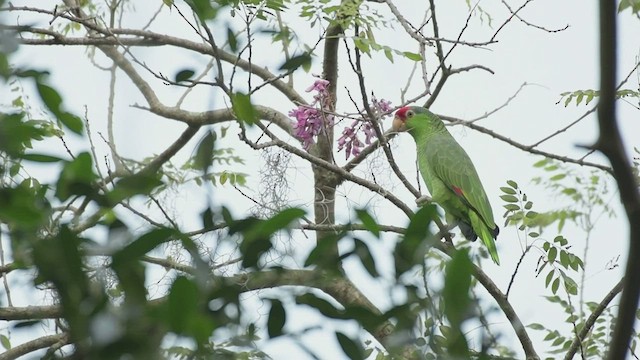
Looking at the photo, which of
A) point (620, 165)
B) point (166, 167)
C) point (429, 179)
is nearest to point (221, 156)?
point (166, 167)

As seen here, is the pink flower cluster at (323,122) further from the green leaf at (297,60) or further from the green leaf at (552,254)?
the green leaf at (297,60)

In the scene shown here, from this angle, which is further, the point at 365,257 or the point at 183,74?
the point at 183,74

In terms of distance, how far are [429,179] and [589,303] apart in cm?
85

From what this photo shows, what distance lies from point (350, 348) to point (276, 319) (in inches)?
2.0

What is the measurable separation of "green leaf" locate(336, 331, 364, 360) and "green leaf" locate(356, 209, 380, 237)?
0.24 ft

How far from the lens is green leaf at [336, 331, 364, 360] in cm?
57

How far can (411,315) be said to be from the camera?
556 mm

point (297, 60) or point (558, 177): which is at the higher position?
point (558, 177)

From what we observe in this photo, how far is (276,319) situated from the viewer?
22.6 inches

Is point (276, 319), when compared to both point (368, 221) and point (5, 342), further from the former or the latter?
point (5, 342)

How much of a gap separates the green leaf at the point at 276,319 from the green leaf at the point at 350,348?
4 centimetres

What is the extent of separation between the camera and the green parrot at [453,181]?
11.9 ft

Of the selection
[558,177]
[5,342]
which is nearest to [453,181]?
[558,177]

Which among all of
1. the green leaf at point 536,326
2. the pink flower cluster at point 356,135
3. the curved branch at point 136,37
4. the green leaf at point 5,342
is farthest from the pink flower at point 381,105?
the green leaf at point 5,342
